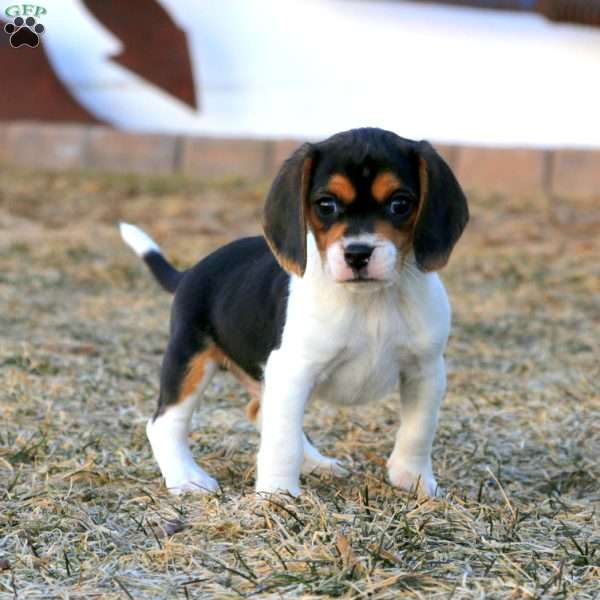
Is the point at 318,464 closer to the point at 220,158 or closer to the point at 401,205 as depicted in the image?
the point at 401,205

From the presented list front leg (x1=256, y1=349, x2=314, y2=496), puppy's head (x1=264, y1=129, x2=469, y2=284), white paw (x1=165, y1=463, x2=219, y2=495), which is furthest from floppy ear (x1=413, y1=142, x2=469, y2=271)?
white paw (x1=165, y1=463, x2=219, y2=495)

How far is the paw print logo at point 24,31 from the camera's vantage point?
11258 mm

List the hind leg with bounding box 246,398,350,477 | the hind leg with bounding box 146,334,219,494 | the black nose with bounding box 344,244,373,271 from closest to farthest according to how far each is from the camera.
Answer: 1. the black nose with bounding box 344,244,373,271
2. the hind leg with bounding box 146,334,219,494
3. the hind leg with bounding box 246,398,350,477

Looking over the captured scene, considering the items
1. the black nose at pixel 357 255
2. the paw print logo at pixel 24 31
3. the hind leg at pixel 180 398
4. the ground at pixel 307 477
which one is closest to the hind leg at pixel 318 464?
the ground at pixel 307 477

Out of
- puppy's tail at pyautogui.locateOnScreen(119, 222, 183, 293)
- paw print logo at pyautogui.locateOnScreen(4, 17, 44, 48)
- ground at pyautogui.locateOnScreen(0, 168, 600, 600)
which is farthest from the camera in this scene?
paw print logo at pyautogui.locateOnScreen(4, 17, 44, 48)

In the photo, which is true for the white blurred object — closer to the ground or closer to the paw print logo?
the paw print logo

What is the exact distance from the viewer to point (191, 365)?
15.2 feet

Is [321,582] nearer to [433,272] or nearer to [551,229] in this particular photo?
[433,272]

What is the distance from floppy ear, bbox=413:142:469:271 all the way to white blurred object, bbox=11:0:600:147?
7.35 meters

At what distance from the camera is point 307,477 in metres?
4.68

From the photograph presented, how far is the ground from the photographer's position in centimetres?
350

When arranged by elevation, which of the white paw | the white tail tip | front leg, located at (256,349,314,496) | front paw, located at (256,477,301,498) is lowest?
the white paw

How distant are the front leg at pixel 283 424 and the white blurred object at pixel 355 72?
7445mm

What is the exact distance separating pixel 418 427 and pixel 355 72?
7.70 m
